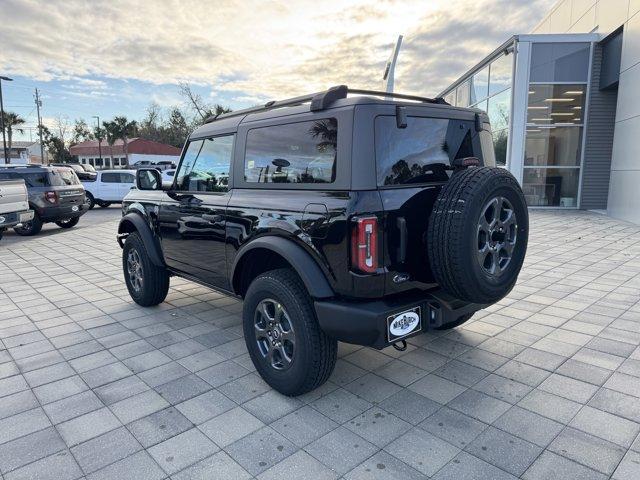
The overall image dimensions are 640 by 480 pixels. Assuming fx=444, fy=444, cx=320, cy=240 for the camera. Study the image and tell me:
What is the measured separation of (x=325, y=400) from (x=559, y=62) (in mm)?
14861

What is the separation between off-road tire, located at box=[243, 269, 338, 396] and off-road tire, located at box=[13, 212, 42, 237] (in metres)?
10.4

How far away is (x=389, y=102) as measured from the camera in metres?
2.74

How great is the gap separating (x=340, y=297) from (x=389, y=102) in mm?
1237

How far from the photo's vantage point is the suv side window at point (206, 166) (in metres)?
3.70

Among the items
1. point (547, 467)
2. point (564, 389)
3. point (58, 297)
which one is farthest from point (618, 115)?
point (58, 297)

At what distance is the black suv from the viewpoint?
2.57 meters

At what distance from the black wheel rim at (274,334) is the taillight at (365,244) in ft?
2.23

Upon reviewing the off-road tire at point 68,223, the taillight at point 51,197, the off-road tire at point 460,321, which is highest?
the taillight at point 51,197

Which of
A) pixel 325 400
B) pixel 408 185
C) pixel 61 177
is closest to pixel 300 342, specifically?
pixel 325 400

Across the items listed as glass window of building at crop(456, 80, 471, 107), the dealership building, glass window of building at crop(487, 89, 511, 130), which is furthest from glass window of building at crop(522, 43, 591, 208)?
glass window of building at crop(456, 80, 471, 107)

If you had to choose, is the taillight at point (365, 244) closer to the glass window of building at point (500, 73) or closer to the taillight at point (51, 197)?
the taillight at point (51, 197)

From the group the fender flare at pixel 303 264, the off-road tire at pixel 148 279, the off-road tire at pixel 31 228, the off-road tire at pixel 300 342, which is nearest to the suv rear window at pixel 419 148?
the fender flare at pixel 303 264

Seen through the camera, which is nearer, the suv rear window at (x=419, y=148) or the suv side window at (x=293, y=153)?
the suv rear window at (x=419, y=148)

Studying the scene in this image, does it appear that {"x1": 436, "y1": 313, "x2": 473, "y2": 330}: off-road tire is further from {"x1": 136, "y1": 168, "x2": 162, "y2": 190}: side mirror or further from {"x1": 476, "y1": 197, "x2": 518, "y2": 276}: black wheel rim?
{"x1": 136, "y1": 168, "x2": 162, "y2": 190}: side mirror
